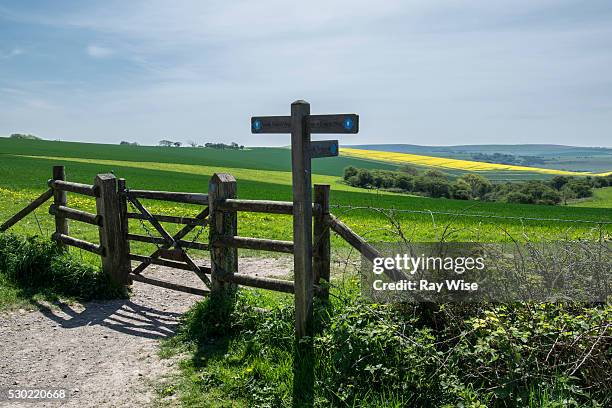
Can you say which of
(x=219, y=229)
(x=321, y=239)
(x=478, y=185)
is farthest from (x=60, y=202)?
(x=478, y=185)

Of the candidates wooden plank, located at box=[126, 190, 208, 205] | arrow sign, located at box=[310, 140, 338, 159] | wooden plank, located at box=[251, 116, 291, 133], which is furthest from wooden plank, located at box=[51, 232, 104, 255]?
arrow sign, located at box=[310, 140, 338, 159]

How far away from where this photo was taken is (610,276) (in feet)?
15.9

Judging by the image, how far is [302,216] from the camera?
5.61m

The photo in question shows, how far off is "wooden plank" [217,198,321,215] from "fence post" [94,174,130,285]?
2.49 metres

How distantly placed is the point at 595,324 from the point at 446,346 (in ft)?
4.16

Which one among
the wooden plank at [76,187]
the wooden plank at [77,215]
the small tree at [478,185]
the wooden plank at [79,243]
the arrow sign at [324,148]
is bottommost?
the small tree at [478,185]

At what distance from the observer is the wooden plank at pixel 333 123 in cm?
520

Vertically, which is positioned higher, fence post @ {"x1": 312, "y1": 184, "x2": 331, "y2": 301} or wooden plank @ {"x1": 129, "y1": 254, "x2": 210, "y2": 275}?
fence post @ {"x1": 312, "y1": 184, "x2": 331, "y2": 301}

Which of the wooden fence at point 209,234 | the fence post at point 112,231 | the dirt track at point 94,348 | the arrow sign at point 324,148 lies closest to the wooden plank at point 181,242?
the wooden fence at point 209,234

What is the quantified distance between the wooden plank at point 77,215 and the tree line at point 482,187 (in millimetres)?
40199

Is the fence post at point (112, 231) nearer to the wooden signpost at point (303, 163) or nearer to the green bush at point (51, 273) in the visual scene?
the green bush at point (51, 273)

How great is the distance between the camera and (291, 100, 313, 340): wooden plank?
5.48 m

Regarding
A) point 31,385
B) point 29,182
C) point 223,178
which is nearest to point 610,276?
point 223,178

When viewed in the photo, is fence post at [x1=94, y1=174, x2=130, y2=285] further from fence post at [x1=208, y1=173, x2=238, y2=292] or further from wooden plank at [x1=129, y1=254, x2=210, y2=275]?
fence post at [x1=208, y1=173, x2=238, y2=292]
